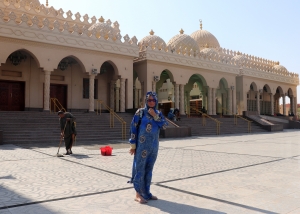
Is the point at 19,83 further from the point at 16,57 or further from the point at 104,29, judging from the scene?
the point at 104,29

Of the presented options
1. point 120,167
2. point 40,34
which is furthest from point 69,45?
point 120,167

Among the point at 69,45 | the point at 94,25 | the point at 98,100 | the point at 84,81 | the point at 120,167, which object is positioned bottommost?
the point at 120,167

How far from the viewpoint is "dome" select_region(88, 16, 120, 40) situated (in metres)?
19.8

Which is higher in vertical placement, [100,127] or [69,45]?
[69,45]

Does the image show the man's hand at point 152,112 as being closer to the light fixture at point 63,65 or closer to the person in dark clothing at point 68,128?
the person in dark clothing at point 68,128

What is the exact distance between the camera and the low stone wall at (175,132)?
15516 mm

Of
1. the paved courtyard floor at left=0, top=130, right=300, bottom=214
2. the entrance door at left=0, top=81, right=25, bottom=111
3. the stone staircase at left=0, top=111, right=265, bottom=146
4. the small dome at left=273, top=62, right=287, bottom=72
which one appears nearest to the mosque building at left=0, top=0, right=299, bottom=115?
the entrance door at left=0, top=81, right=25, bottom=111

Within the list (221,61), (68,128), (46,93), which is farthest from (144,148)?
(221,61)

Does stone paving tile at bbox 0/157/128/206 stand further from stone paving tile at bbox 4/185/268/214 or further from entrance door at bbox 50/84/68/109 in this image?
entrance door at bbox 50/84/68/109

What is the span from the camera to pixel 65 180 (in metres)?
5.12

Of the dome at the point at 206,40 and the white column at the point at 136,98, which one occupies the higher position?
the dome at the point at 206,40

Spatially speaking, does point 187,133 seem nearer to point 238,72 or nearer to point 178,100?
point 178,100

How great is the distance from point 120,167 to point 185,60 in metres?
18.4

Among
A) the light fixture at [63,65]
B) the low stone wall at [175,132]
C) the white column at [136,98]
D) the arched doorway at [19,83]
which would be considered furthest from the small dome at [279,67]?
the arched doorway at [19,83]
